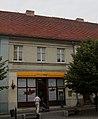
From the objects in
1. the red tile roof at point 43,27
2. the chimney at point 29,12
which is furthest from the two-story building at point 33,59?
the chimney at point 29,12

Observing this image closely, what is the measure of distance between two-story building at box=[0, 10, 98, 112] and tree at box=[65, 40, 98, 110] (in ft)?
18.6

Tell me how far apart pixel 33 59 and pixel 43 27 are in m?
4.83

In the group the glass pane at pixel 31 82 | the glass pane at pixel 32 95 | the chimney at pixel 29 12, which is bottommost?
the glass pane at pixel 32 95

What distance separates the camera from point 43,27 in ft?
105

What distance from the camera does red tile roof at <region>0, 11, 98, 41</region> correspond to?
2944 centimetres

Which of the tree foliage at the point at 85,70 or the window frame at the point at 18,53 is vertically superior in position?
the window frame at the point at 18,53

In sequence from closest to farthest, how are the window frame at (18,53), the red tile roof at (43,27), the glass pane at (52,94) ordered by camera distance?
1. the window frame at (18,53)
2. the red tile roof at (43,27)
3. the glass pane at (52,94)

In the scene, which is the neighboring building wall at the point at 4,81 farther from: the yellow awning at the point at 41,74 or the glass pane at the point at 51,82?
the glass pane at the point at 51,82

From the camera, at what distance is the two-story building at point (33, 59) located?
27672mm

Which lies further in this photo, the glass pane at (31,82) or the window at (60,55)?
the window at (60,55)

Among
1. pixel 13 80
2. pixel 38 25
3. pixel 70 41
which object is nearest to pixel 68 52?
pixel 70 41

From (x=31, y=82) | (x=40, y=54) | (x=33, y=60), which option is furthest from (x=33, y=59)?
(x=31, y=82)

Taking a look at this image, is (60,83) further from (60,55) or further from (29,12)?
(29,12)

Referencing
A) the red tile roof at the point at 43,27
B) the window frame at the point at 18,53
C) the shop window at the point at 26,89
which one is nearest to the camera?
the shop window at the point at 26,89
